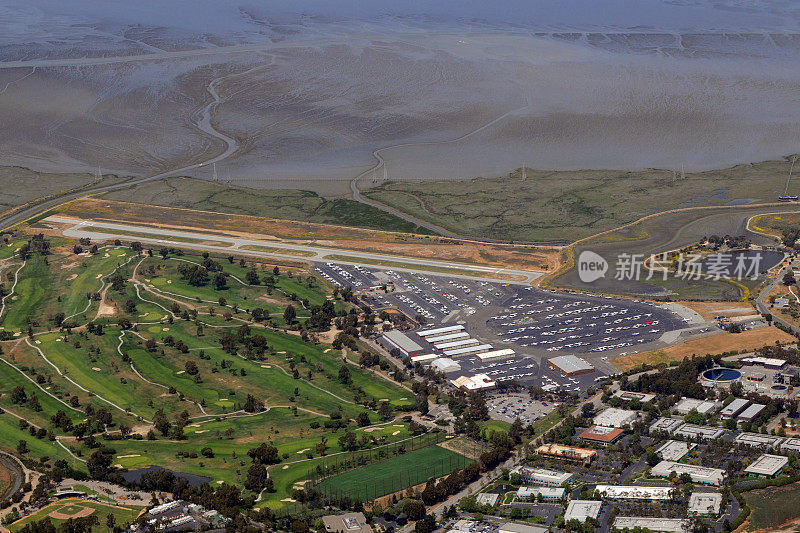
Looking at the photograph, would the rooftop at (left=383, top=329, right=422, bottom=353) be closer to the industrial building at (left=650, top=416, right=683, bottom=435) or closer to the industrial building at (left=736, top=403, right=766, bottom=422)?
the industrial building at (left=650, top=416, right=683, bottom=435)

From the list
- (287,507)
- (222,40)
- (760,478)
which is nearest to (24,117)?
(222,40)

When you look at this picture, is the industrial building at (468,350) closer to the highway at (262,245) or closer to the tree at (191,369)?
the highway at (262,245)

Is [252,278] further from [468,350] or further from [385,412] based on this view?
[385,412]

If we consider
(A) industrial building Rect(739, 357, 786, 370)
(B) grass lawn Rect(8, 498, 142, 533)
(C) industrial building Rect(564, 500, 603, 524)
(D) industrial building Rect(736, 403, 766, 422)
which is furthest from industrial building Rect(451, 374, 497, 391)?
(B) grass lawn Rect(8, 498, 142, 533)

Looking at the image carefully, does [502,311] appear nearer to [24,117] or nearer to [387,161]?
[387,161]

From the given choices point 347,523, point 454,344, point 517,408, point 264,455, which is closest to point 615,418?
point 517,408

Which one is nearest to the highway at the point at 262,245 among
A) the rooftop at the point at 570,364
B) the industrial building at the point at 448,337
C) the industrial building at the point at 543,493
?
the industrial building at the point at 448,337
